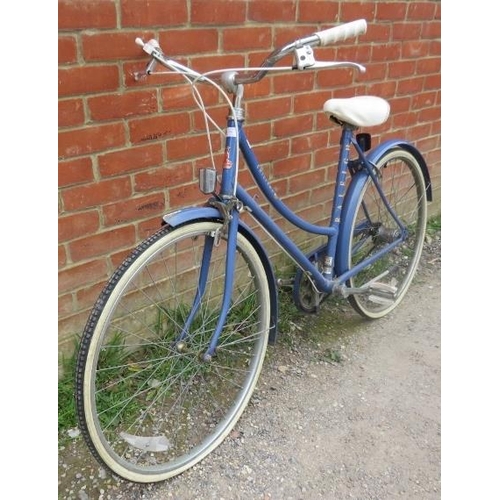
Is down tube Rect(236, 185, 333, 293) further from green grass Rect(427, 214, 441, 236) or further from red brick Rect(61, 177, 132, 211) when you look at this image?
green grass Rect(427, 214, 441, 236)

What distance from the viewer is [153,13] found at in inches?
74.6

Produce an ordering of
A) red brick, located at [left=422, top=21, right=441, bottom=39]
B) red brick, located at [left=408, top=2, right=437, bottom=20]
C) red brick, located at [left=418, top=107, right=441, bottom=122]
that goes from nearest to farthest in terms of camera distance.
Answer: red brick, located at [left=408, top=2, right=437, bottom=20] < red brick, located at [left=422, top=21, right=441, bottom=39] < red brick, located at [left=418, top=107, right=441, bottom=122]

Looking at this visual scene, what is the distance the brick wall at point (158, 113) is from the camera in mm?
1825

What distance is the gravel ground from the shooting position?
1875 mm

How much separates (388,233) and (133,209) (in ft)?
4.20

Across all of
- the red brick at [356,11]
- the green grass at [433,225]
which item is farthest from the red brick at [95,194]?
the green grass at [433,225]

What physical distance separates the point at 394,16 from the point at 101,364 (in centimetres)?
236

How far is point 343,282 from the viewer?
2404 mm

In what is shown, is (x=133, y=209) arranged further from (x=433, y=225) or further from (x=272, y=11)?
(x=433, y=225)

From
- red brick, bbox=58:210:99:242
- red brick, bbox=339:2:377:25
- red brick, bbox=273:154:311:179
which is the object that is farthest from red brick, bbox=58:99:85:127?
red brick, bbox=339:2:377:25

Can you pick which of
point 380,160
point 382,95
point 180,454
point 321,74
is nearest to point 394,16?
point 382,95

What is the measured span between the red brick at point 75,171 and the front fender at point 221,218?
431mm

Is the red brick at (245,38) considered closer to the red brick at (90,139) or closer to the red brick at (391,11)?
the red brick at (90,139)

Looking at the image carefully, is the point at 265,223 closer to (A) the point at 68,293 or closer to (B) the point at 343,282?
(B) the point at 343,282
